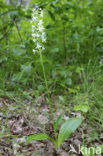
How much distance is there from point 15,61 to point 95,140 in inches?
71.1

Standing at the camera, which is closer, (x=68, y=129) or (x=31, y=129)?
(x=68, y=129)

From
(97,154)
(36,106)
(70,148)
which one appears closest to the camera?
(97,154)

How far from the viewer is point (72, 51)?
326 cm

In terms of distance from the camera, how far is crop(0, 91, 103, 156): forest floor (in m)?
1.39

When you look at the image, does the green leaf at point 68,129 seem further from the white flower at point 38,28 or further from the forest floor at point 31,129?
the white flower at point 38,28

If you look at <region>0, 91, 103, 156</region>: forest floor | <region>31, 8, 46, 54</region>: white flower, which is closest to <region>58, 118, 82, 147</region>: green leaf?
<region>0, 91, 103, 156</region>: forest floor

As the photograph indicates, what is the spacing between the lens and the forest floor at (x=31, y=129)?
4.56 feet

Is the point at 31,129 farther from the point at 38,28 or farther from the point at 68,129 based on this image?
the point at 38,28

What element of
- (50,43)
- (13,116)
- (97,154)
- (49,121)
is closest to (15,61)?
(50,43)

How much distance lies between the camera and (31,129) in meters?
1.67

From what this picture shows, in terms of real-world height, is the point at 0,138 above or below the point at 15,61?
below

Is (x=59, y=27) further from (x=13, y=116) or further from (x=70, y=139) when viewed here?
(x=70, y=139)

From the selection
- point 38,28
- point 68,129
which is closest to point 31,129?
point 68,129

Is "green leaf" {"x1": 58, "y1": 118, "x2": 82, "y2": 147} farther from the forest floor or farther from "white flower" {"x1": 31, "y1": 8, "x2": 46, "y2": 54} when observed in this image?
"white flower" {"x1": 31, "y1": 8, "x2": 46, "y2": 54}
